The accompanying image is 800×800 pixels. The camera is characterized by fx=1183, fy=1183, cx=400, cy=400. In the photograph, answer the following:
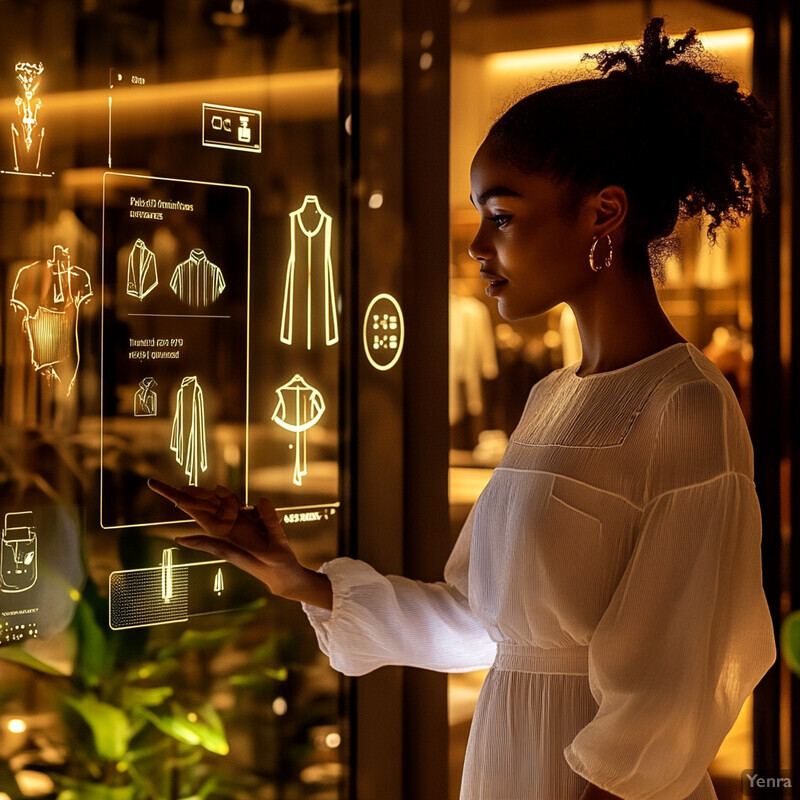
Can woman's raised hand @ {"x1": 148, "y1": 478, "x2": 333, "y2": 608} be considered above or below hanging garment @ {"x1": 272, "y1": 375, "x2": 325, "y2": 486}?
below

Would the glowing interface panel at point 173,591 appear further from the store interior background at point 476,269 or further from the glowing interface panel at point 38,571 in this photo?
the store interior background at point 476,269

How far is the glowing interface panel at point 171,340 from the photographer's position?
2.32 m

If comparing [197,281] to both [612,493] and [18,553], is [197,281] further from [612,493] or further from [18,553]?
[612,493]

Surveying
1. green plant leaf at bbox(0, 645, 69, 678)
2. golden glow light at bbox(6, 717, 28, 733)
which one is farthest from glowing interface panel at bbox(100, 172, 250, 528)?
golden glow light at bbox(6, 717, 28, 733)

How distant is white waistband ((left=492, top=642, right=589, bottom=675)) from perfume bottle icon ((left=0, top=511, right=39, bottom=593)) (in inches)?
38.3

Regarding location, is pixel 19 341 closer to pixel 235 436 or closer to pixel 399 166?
pixel 235 436

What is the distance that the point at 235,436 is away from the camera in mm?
2564

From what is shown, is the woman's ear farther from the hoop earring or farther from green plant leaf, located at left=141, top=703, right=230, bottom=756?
green plant leaf, located at left=141, top=703, right=230, bottom=756

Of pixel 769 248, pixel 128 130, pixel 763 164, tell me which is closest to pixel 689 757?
pixel 763 164

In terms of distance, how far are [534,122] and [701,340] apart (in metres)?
2.13

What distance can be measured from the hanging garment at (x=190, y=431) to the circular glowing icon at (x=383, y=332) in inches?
20.0

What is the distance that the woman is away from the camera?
1406 millimetres

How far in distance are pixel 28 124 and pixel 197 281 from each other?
48 cm

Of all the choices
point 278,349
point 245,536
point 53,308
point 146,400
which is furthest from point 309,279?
point 245,536
